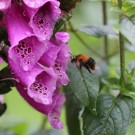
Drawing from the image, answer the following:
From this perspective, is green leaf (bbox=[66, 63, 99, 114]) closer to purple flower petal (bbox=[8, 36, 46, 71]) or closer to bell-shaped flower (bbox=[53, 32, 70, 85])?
bell-shaped flower (bbox=[53, 32, 70, 85])

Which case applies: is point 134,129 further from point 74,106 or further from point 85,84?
point 85,84

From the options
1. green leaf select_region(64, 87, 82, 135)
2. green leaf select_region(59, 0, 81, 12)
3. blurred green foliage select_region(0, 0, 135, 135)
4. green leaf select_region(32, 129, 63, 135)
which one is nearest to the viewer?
green leaf select_region(59, 0, 81, 12)

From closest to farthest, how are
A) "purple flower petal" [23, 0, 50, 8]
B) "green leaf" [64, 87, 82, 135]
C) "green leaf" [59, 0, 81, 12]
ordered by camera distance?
"purple flower petal" [23, 0, 50, 8], "green leaf" [59, 0, 81, 12], "green leaf" [64, 87, 82, 135]

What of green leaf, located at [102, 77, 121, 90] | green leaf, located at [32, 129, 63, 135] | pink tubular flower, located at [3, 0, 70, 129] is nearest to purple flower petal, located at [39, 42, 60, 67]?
pink tubular flower, located at [3, 0, 70, 129]

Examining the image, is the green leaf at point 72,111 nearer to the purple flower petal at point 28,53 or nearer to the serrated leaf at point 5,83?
the serrated leaf at point 5,83

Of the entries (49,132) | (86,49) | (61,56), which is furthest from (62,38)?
(86,49)

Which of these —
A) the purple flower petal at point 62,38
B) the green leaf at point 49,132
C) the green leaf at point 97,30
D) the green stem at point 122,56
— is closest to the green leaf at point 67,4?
the purple flower petal at point 62,38

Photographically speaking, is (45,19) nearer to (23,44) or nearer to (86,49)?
(23,44)
